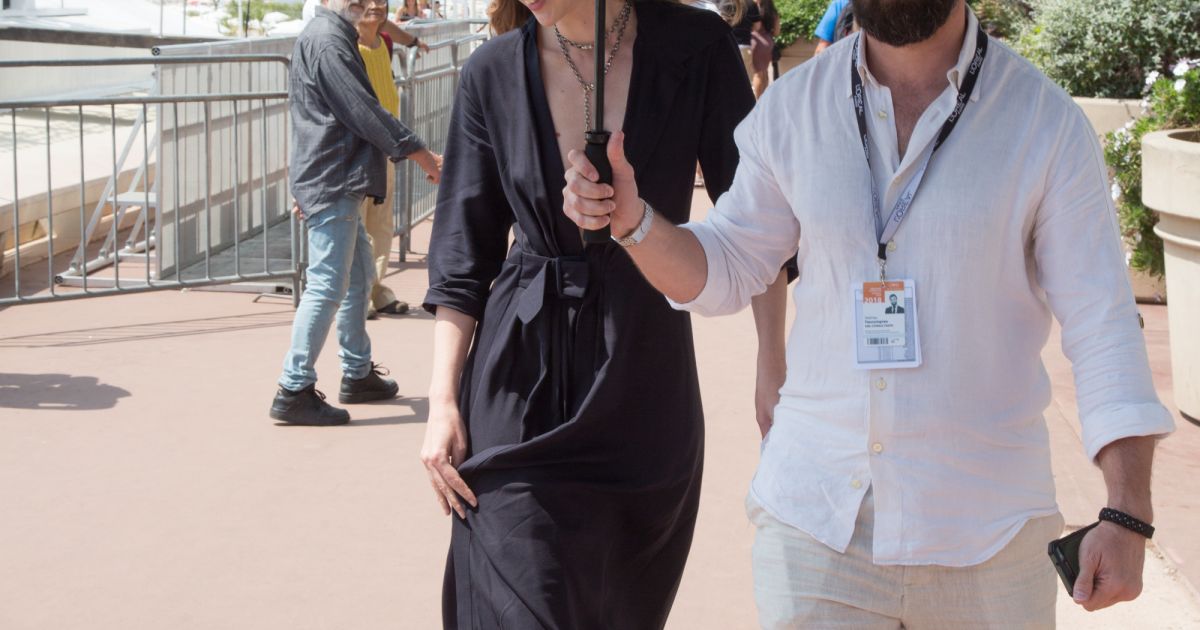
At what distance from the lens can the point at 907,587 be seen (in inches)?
96.4

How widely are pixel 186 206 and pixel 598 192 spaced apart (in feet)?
23.4

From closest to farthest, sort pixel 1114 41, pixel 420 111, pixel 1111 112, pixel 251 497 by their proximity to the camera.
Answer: pixel 251 497 → pixel 1111 112 → pixel 1114 41 → pixel 420 111

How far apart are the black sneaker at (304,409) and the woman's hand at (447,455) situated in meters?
3.34

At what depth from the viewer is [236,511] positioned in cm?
538

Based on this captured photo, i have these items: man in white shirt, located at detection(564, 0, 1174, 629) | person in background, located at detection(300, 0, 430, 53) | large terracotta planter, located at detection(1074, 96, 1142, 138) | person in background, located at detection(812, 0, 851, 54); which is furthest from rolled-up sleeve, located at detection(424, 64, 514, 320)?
person in background, located at detection(812, 0, 851, 54)

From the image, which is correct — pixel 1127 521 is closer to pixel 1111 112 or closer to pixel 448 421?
pixel 448 421

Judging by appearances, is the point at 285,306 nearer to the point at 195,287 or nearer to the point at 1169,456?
the point at 195,287

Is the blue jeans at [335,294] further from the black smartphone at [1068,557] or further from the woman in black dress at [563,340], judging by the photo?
the black smartphone at [1068,557]

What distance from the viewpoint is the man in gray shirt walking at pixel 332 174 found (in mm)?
6434

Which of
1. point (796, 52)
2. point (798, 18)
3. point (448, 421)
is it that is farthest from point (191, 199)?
point (796, 52)

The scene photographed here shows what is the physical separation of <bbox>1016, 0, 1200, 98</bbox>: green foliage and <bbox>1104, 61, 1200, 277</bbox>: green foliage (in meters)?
1.04

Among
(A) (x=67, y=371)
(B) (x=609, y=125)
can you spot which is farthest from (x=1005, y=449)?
(A) (x=67, y=371)

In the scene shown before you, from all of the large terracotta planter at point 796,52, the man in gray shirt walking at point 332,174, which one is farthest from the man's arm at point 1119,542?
the large terracotta planter at point 796,52

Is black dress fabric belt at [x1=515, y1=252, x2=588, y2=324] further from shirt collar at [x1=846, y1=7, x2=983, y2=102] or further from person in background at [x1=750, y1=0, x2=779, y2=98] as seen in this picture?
person in background at [x1=750, y1=0, x2=779, y2=98]
